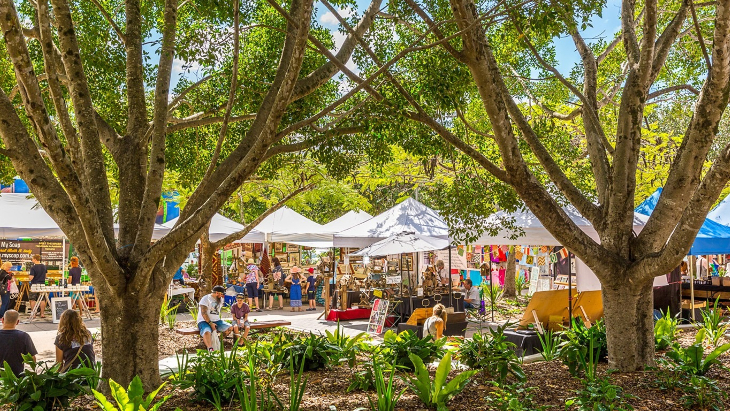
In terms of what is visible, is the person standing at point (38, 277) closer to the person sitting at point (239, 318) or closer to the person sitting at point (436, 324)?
the person sitting at point (239, 318)

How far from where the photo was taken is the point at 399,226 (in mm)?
15617

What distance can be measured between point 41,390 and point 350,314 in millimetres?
12183

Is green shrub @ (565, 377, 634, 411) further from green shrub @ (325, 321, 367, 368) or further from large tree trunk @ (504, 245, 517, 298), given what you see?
large tree trunk @ (504, 245, 517, 298)

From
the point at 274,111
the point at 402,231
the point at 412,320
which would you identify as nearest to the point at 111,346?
the point at 274,111

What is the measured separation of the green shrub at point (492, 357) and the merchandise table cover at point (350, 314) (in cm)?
965

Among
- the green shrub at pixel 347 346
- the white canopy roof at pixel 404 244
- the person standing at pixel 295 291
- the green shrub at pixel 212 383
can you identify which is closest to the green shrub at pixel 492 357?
the green shrub at pixel 347 346

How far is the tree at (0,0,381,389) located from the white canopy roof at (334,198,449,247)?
6.13 metres

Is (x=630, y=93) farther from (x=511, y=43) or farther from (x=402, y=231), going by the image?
(x=402, y=231)

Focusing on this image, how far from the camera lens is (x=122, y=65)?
927 cm

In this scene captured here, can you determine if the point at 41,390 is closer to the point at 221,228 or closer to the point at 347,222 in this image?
the point at 221,228

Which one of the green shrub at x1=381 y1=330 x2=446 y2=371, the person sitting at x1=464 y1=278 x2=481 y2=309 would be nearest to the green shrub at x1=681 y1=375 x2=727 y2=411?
the green shrub at x1=381 y1=330 x2=446 y2=371

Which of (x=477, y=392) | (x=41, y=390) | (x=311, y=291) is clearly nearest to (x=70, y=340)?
(x=41, y=390)

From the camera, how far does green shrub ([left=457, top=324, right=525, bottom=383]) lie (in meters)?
6.88

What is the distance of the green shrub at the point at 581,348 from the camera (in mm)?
7316
